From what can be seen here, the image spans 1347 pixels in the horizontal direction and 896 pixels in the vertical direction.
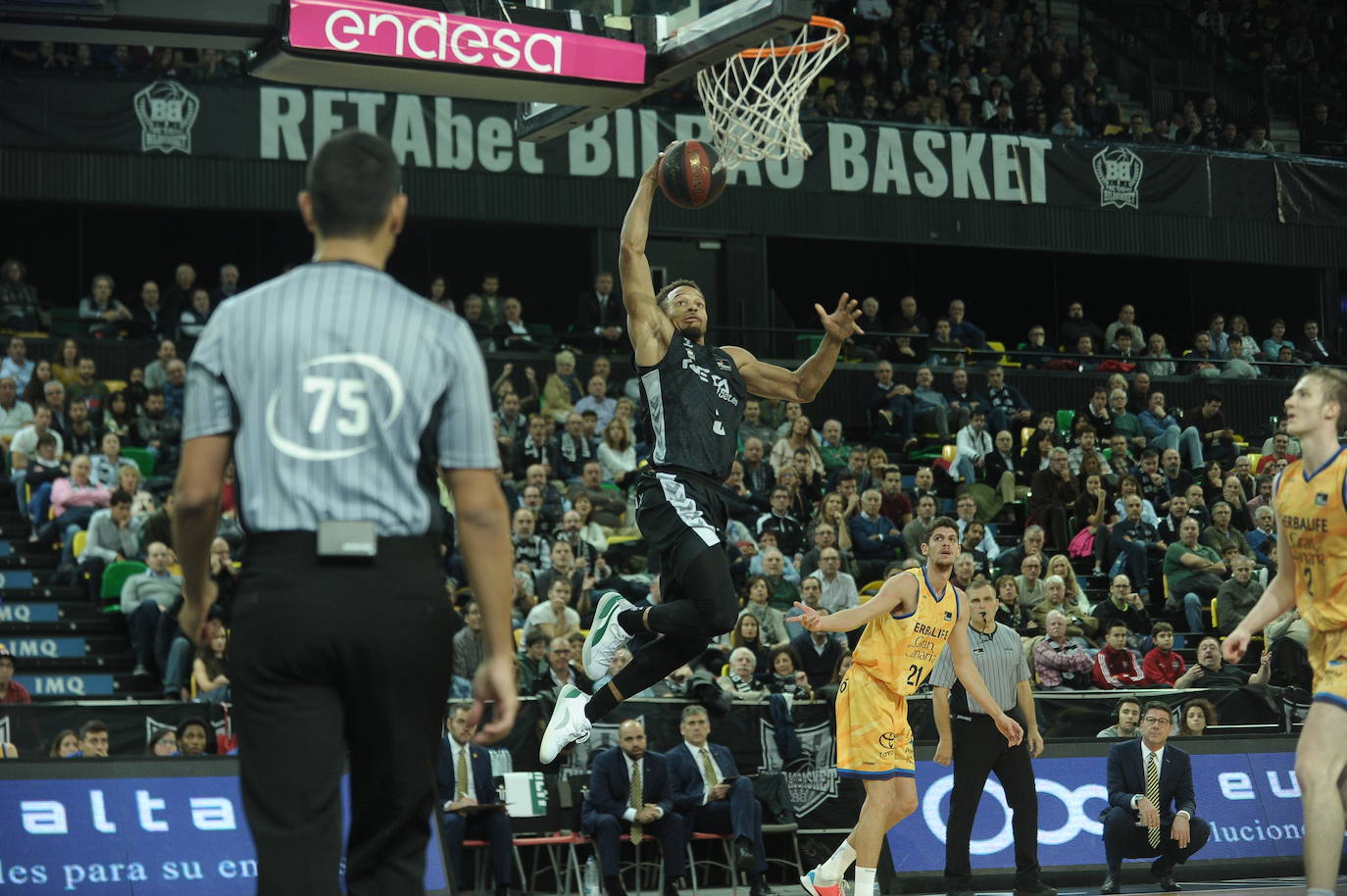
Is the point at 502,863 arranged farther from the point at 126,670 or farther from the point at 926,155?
the point at 926,155

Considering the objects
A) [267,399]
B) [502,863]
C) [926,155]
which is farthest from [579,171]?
[267,399]

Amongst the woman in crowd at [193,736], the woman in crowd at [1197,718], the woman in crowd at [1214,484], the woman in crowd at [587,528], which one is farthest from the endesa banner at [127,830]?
the woman in crowd at [1214,484]

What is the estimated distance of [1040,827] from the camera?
41.1 ft

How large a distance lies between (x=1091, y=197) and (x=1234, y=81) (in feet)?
17.7

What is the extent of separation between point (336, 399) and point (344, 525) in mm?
312

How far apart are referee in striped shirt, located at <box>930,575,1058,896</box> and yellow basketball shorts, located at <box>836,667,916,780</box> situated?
46.1 inches

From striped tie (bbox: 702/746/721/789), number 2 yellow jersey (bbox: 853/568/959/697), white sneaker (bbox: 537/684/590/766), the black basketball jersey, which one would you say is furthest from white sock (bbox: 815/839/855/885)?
striped tie (bbox: 702/746/721/789)

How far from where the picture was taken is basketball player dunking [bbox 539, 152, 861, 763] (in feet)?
26.7

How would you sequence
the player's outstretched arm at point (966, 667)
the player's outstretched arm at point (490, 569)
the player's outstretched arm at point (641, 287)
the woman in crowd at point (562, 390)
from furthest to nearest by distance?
1. the woman in crowd at point (562, 390)
2. the player's outstretched arm at point (966, 667)
3. the player's outstretched arm at point (641, 287)
4. the player's outstretched arm at point (490, 569)

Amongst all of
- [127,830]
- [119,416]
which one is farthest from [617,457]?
[127,830]

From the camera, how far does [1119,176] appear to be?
26.5m

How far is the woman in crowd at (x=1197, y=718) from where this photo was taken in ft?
47.5

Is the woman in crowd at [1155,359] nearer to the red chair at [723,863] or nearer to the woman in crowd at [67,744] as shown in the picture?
the red chair at [723,863]

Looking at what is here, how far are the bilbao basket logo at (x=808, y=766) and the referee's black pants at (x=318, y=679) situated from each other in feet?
33.8
